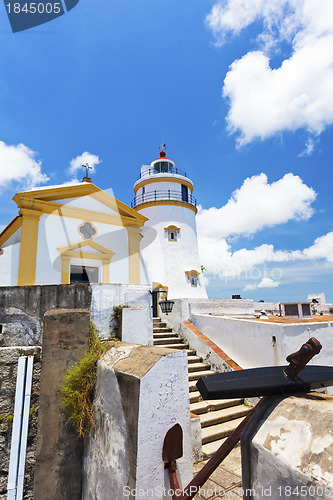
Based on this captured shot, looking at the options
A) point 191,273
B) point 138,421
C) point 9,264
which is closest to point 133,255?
point 9,264

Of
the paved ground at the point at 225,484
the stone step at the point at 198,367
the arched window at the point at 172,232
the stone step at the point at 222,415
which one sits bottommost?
the paved ground at the point at 225,484

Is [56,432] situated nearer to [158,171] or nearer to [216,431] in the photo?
[216,431]

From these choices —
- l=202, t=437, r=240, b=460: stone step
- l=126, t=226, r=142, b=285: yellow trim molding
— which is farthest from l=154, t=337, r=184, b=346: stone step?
l=202, t=437, r=240, b=460: stone step

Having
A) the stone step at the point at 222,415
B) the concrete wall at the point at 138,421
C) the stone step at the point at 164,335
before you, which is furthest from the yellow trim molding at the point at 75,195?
the concrete wall at the point at 138,421

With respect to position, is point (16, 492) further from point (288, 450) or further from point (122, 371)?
point (288, 450)

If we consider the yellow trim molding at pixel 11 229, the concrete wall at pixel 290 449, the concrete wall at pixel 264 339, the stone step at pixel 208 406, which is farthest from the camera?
the yellow trim molding at pixel 11 229

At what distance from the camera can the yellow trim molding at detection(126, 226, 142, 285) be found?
37.1 feet

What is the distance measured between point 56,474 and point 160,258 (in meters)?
15.6

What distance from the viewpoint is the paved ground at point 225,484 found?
3.70m

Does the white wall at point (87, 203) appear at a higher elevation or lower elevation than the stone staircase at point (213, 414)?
higher

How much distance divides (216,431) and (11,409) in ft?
12.9

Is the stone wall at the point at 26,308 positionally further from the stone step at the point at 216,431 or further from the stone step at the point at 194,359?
the stone step at the point at 194,359

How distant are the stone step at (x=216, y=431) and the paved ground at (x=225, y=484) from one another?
2.67ft

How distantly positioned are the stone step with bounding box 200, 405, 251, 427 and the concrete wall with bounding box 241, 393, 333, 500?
5.30 meters
